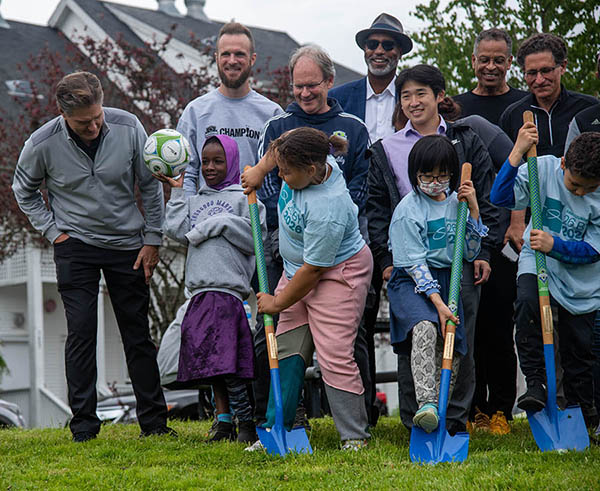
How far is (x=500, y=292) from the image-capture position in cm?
663

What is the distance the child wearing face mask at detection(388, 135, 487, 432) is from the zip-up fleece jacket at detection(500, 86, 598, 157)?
133cm

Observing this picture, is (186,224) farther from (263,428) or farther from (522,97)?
(522,97)

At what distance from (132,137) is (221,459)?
2438mm

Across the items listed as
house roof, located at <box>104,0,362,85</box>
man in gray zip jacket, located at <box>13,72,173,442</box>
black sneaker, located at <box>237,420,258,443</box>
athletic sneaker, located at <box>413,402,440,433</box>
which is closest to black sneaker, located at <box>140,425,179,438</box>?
man in gray zip jacket, located at <box>13,72,173,442</box>

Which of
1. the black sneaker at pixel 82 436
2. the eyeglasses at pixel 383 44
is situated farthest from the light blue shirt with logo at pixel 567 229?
the black sneaker at pixel 82 436

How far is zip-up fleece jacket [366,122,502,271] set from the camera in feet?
19.4

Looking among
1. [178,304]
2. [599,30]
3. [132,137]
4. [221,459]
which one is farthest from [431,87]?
[178,304]

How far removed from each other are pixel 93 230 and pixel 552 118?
10.9 feet

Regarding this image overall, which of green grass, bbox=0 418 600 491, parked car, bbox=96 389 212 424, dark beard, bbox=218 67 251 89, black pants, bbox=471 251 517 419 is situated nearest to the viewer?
green grass, bbox=0 418 600 491

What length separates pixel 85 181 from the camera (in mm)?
6375

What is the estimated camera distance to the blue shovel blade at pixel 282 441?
207 inches

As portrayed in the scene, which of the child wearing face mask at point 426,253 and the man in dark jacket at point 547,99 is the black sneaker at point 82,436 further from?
the man in dark jacket at point 547,99

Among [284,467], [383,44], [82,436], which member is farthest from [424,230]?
[82,436]

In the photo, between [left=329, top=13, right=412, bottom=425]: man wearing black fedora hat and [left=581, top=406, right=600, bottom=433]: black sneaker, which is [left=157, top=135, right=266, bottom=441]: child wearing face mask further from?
[left=581, top=406, right=600, bottom=433]: black sneaker
